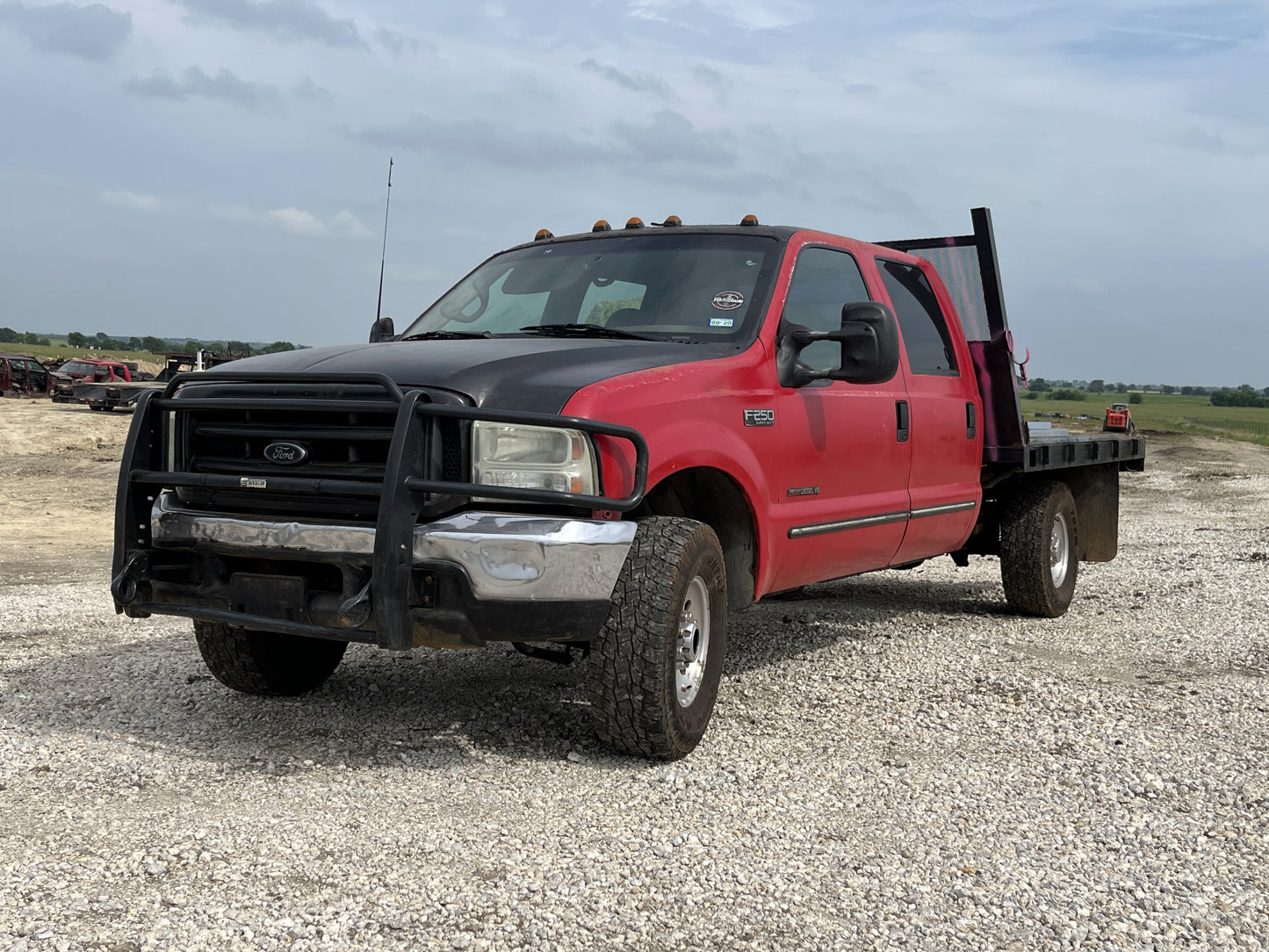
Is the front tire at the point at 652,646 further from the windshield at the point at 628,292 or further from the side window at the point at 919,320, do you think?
the side window at the point at 919,320

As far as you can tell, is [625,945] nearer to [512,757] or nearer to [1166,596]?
[512,757]

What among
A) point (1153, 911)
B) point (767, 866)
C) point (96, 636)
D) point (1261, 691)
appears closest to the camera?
point (1153, 911)

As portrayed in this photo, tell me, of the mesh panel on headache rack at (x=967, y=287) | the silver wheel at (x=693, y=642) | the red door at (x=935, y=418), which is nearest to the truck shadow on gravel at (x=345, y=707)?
the silver wheel at (x=693, y=642)

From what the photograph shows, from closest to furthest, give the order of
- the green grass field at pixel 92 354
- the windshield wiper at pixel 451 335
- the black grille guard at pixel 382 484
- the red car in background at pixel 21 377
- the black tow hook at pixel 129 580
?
the black grille guard at pixel 382 484
the black tow hook at pixel 129 580
the windshield wiper at pixel 451 335
the red car in background at pixel 21 377
the green grass field at pixel 92 354

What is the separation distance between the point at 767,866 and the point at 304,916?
1278 mm

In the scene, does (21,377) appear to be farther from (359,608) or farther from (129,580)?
(359,608)

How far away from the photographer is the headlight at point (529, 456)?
410cm

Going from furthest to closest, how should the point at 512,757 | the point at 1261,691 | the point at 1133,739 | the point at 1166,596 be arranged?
the point at 1166,596, the point at 1261,691, the point at 1133,739, the point at 512,757

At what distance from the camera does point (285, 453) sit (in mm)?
4324

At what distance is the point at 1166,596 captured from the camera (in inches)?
341

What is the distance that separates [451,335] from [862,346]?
1.83m

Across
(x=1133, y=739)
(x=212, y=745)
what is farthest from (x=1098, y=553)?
(x=212, y=745)

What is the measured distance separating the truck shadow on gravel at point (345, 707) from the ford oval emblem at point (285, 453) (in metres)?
1.08

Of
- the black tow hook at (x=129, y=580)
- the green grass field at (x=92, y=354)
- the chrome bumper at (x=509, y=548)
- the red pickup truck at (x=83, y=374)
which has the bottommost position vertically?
the black tow hook at (x=129, y=580)
